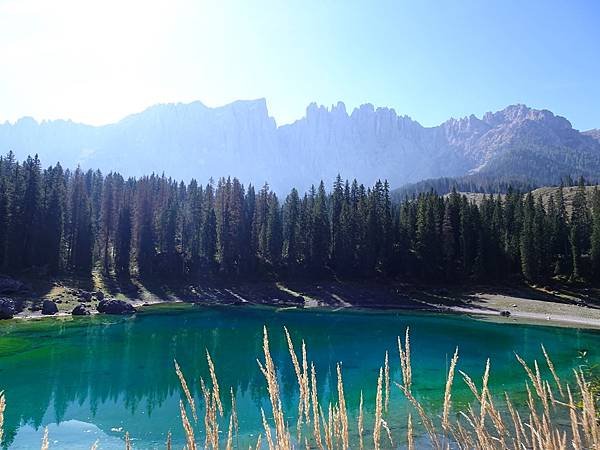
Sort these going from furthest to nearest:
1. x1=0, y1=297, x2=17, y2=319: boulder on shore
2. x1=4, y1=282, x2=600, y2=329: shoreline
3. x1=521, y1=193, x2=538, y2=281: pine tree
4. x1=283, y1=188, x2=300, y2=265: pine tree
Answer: x1=283, y1=188, x2=300, y2=265: pine tree, x1=521, y1=193, x2=538, y2=281: pine tree, x1=4, y1=282, x2=600, y2=329: shoreline, x1=0, y1=297, x2=17, y2=319: boulder on shore

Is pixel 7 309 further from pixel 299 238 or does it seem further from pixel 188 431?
pixel 188 431

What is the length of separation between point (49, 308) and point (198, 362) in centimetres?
2295

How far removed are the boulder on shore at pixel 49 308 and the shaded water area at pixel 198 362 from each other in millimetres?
3012

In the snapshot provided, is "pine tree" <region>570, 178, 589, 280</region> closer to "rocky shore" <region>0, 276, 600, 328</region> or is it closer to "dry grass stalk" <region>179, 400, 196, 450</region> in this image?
"rocky shore" <region>0, 276, 600, 328</region>

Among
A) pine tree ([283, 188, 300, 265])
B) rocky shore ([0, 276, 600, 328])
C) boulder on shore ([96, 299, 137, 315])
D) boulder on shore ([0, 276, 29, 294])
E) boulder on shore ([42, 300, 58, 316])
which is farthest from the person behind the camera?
pine tree ([283, 188, 300, 265])

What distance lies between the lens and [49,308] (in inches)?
1633

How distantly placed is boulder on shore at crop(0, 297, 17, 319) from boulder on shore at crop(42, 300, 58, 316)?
88.5 inches

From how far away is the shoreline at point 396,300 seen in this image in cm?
5041

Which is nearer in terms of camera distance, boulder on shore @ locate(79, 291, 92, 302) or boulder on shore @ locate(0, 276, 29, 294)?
boulder on shore @ locate(0, 276, 29, 294)

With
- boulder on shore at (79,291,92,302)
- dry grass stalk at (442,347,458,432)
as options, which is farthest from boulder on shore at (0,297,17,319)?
dry grass stalk at (442,347,458,432)

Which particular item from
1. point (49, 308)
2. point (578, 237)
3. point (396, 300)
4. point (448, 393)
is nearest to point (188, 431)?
point (448, 393)

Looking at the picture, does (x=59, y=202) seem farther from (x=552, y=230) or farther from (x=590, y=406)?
(x=552, y=230)

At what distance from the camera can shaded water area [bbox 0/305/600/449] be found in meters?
16.3

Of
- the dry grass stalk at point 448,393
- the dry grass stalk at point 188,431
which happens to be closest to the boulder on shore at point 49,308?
the dry grass stalk at point 188,431
